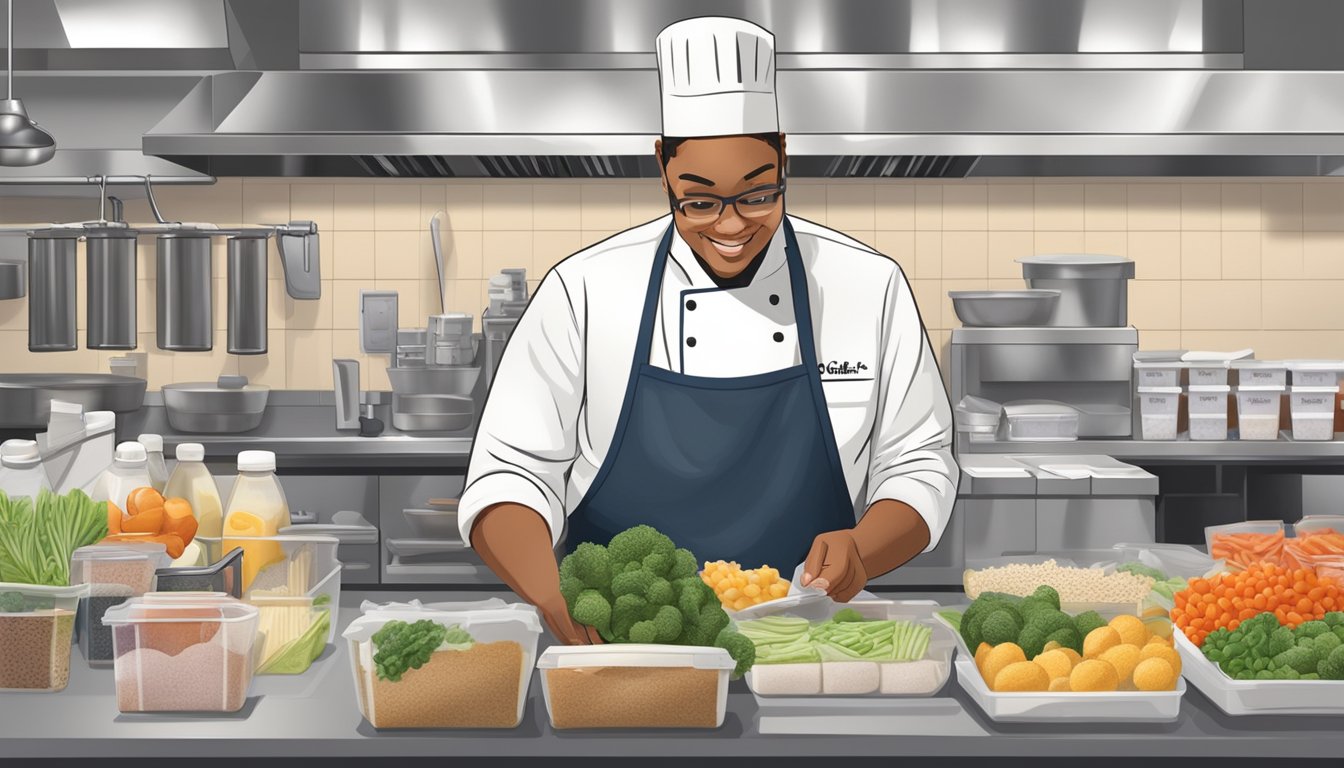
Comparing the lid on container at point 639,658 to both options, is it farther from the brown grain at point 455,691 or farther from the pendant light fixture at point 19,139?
the pendant light fixture at point 19,139

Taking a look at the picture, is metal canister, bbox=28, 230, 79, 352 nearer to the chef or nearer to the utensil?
the utensil

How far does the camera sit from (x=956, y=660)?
152 centimetres

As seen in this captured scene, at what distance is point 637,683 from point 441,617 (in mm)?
227

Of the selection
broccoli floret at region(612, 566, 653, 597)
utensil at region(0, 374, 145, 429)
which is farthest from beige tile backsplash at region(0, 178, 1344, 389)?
broccoli floret at region(612, 566, 653, 597)

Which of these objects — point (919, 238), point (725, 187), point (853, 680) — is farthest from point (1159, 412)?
point (853, 680)

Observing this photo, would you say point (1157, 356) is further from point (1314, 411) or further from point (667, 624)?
point (667, 624)

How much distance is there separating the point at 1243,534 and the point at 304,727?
1470 millimetres

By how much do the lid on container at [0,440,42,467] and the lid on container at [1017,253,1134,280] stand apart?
3.03 meters

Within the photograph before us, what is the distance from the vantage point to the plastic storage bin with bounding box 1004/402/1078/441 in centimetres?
380

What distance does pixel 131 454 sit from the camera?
1751mm

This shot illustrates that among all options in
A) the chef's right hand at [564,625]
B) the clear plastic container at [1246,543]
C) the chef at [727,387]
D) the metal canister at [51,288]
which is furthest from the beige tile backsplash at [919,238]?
the chef's right hand at [564,625]

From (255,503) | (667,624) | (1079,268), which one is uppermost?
(1079,268)

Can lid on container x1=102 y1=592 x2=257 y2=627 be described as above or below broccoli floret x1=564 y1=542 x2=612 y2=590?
below

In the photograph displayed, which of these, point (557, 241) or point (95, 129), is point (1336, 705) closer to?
point (557, 241)
